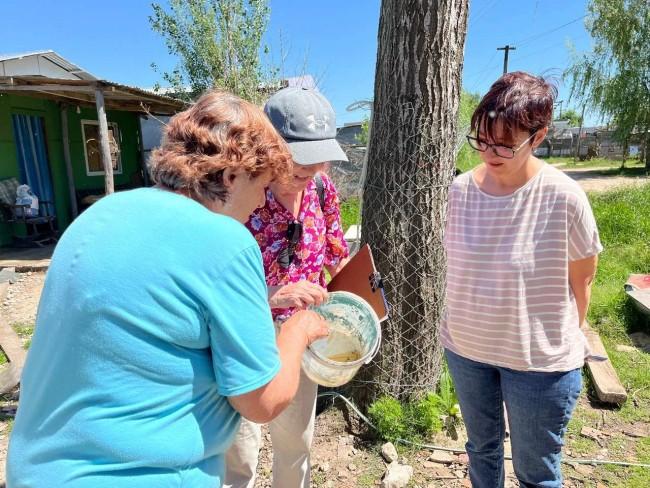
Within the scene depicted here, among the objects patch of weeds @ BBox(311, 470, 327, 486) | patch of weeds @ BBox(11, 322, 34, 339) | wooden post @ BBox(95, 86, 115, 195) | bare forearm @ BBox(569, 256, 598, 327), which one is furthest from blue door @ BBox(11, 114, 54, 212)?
bare forearm @ BBox(569, 256, 598, 327)

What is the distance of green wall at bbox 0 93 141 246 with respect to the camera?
8.48 meters

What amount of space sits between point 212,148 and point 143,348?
436 mm

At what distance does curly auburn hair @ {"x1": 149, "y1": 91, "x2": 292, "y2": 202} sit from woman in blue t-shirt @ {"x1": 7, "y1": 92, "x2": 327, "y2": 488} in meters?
0.02

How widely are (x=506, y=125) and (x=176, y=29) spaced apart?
43.7 feet

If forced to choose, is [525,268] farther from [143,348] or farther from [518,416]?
[143,348]

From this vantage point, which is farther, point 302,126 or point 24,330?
point 24,330

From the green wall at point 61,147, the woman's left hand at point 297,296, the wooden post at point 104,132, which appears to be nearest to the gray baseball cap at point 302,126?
the woman's left hand at point 297,296

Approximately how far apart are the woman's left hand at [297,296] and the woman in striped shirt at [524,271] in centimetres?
53

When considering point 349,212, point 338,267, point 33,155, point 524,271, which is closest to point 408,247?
point 338,267

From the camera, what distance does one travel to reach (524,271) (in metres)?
1.61

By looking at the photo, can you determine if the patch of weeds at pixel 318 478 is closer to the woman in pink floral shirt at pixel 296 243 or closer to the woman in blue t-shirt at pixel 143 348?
the woman in pink floral shirt at pixel 296 243

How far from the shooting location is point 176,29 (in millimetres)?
12867

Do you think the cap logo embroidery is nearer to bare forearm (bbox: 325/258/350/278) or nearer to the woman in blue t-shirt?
bare forearm (bbox: 325/258/350/278)

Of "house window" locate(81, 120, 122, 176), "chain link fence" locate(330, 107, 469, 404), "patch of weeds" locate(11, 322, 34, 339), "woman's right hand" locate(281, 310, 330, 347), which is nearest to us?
"woman's right hand" locate(281, 310, 330, 347)
